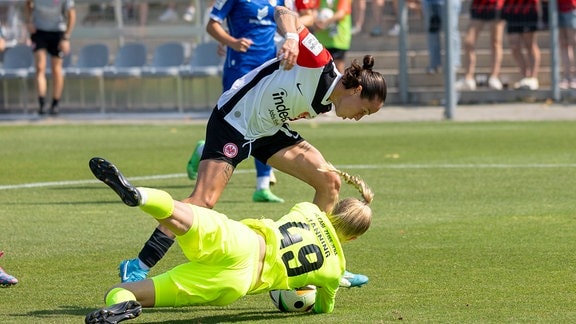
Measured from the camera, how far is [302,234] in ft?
23.3

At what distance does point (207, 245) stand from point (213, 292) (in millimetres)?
267

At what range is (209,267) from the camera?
678 cm

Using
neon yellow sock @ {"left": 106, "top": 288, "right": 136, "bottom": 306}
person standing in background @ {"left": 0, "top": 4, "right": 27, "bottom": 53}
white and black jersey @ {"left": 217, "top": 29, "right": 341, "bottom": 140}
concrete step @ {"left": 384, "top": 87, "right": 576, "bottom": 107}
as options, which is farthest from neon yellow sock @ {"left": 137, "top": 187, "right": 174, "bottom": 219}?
person standing in background @ {"left": 0, "top": 4, "right": 27, "bottom": 53}

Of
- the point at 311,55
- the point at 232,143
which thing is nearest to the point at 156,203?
the point at 232,143

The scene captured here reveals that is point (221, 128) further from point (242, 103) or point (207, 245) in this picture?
point (207, 245)

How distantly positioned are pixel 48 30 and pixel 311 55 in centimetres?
1552

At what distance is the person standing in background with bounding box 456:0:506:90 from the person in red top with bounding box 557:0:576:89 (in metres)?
1.08

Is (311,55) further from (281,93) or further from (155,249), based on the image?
(155,249)

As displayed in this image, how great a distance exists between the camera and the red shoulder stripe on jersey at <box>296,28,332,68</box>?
8.00 metres

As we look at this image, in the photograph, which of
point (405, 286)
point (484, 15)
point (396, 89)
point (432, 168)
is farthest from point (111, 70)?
point (405, 286)

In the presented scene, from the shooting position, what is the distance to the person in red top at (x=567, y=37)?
23.6 meters

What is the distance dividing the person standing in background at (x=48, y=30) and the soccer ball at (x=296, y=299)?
16.2 m

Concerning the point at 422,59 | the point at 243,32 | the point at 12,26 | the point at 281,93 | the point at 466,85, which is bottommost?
the point at 466,85

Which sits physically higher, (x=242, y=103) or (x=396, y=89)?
(x=242, y=103)
